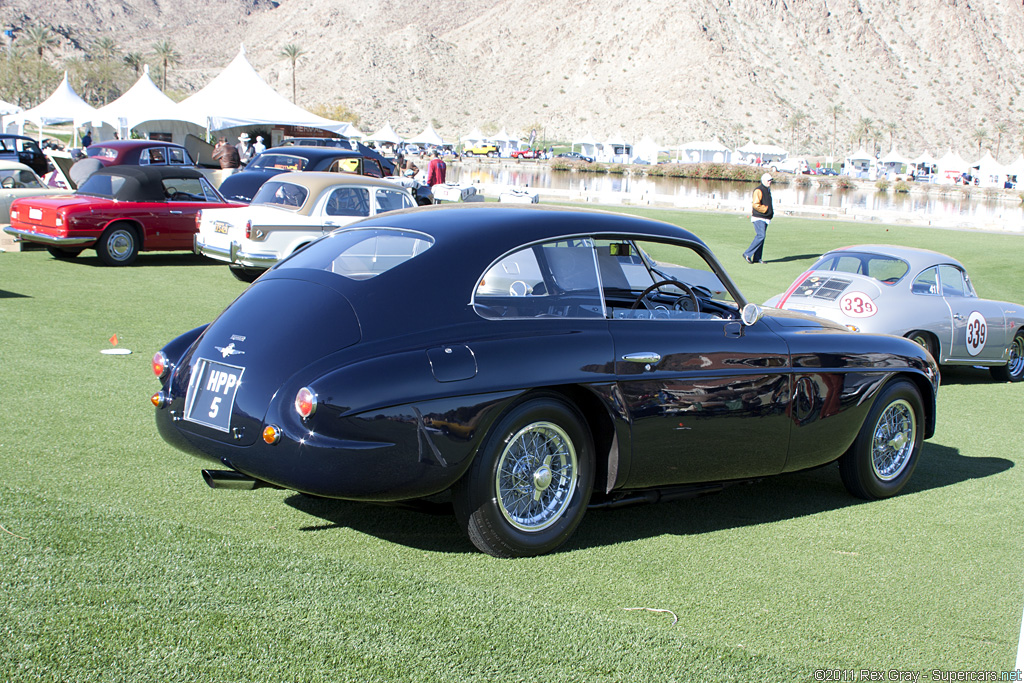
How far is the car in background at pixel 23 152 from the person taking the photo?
1094 inches

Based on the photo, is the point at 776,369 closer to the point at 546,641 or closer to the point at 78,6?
the point at 546,641

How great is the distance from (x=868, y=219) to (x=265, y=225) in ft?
79.2

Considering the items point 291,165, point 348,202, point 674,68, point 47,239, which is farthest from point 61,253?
point 674,68

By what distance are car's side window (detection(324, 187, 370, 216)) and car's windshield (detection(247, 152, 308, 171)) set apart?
6292mm

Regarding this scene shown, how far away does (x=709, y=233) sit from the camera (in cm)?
2456

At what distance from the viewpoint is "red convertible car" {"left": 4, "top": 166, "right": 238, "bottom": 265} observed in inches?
559

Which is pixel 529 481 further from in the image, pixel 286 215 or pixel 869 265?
pixel 286 215

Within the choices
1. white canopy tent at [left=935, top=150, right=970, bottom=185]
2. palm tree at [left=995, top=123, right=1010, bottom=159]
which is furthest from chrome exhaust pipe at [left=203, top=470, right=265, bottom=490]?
palm tree at [left=995, top=123, right=1010, bottom=159]

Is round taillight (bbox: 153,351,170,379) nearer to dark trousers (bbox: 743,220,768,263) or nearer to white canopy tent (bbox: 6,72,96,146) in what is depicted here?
dark trousers (bbox: 743,220,768,263)

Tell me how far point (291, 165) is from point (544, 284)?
1675 centimetres

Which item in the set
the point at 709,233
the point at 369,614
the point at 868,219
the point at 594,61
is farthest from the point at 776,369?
the point at 594,61

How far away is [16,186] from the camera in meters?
17.3

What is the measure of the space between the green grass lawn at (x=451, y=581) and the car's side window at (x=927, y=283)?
376 centimetres

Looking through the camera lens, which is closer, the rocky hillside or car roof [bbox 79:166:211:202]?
car roof [bbox 79:166:211:202]
